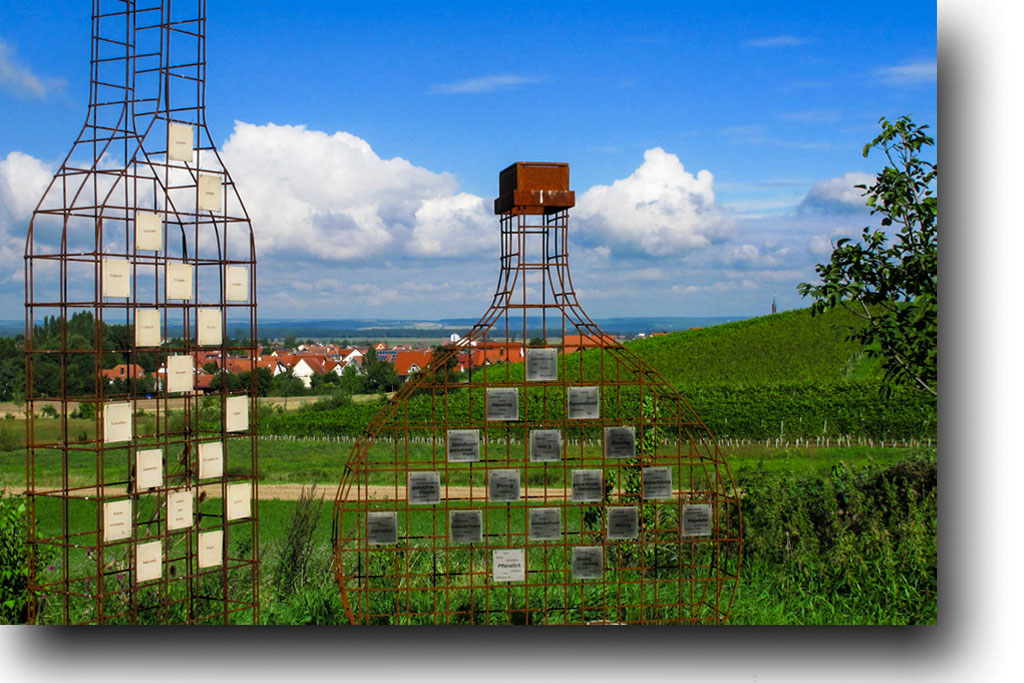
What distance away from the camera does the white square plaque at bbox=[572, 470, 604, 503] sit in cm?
543

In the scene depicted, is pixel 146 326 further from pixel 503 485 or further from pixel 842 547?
pixel 842 547

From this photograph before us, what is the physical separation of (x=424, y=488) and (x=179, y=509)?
1351 mm

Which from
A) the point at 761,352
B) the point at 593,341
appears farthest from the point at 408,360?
the point at 761,352

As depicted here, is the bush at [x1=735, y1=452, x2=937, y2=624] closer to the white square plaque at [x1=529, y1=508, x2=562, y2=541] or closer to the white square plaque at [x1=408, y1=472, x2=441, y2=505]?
the white square plaque at [x1=529, y1=508, x2=562, y2=541]

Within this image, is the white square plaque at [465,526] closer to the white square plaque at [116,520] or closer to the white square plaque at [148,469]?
the white square plaque at [148,469]

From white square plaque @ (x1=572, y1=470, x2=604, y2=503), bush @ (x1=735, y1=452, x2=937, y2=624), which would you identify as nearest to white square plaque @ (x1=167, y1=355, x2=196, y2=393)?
white square plaque @ (x1=572, y1=470, x2=604, y2=503)

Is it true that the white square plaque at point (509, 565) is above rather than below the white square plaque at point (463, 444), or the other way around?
below

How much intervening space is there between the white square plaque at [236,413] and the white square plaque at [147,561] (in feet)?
2.43

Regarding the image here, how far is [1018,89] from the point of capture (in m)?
5.67

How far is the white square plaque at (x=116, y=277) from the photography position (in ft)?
16.5

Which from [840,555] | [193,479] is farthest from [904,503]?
[193,479]

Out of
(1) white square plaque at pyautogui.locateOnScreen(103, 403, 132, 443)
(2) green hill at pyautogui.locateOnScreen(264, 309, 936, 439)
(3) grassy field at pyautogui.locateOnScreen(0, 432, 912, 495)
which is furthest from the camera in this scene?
(2) green hill at pyautogui.locateOnScreen(264, 309, 936, 439)

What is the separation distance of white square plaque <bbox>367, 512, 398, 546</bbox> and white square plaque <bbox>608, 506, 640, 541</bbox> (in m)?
1.23

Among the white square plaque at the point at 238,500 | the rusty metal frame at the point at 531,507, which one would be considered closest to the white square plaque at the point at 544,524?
the rusty metal frame at the point at 531,507
